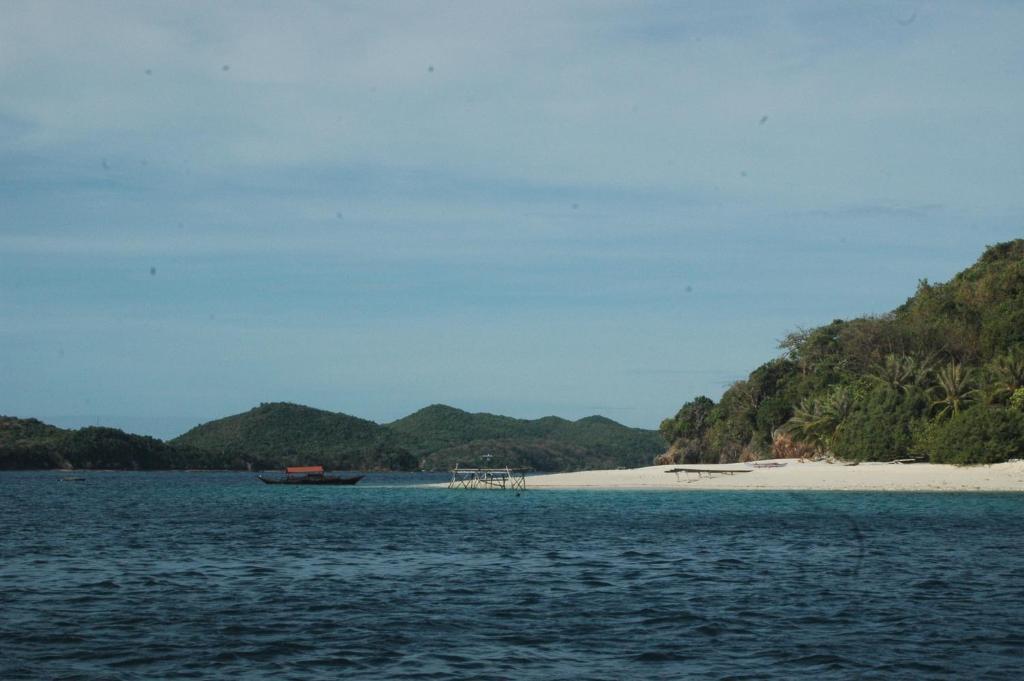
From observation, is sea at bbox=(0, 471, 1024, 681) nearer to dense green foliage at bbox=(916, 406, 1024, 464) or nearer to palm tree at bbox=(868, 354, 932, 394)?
dense green foliage at bbox=(916, 406, 1024, 464)

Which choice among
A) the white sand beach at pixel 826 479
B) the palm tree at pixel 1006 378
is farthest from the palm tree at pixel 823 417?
the palm tree at pixel 1006 378

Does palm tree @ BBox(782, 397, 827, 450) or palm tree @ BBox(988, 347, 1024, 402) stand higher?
palm tree @ BBox(988, 347, 1024, 402)

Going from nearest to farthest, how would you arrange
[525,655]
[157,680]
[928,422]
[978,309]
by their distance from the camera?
[157,680]
[525,655]
[928,422]
[978,309]

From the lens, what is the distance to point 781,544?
142 feet

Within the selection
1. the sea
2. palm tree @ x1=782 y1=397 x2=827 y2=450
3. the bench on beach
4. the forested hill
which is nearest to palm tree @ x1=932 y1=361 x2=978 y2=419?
the forested hill

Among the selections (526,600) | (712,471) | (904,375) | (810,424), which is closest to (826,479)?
(904,375)

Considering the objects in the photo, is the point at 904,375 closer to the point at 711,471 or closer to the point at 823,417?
the point at 823,417

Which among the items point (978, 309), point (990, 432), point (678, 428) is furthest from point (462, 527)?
point (678, 428)

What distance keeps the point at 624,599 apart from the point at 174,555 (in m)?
20.7

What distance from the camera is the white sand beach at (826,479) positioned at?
81.9m

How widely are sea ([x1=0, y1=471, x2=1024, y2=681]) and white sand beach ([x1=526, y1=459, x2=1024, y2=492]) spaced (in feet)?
86.5

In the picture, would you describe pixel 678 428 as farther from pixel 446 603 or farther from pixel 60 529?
pixel 446 603

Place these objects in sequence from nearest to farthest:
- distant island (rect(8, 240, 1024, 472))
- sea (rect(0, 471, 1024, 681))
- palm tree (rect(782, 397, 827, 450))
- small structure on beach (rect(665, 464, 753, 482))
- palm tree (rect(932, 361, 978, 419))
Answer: sea (rect(0, 471, 1024, 681)), distant island (rect(8, 240, 1024, 472)), palm tree (rect(932, 361, 978, 419)), palm tree (rect(782, 397, 827, 450)), small structure on beach (rect(665, 464, 753, 482))

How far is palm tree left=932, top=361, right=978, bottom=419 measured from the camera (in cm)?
9450
